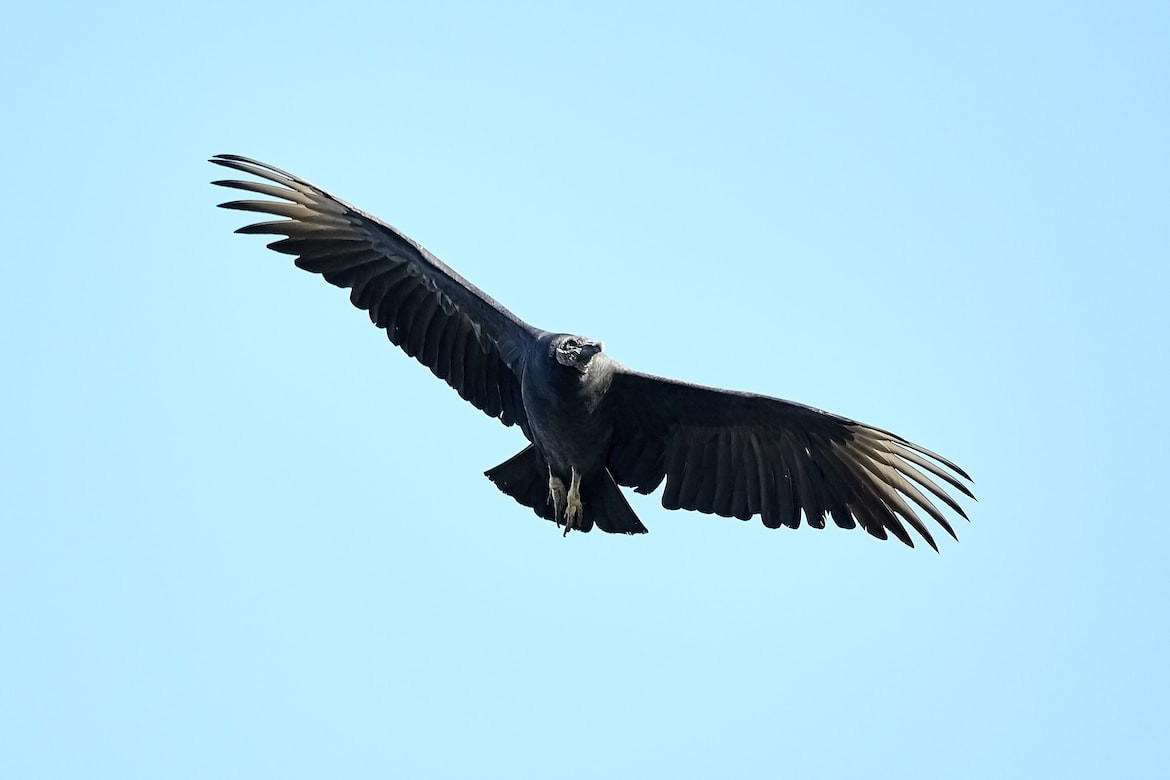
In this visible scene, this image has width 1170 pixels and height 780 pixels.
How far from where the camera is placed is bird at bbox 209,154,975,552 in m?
10.1

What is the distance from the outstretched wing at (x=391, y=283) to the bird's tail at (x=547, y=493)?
0.40 m

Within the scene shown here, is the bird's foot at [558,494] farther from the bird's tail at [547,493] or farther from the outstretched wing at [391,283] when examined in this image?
the outstretched wing at [391,283]

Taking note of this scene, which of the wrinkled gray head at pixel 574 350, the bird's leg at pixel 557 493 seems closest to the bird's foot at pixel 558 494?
the bird's leg at pixel 557 493

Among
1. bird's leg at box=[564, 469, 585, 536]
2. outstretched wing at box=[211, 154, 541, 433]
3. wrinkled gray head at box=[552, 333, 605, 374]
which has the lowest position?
bird's leg at box=[564, 469, 585, 536]

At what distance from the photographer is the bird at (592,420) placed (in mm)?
10117

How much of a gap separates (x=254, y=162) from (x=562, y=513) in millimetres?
3479

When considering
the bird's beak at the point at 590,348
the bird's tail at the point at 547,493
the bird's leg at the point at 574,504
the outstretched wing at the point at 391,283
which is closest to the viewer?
the bird's beak at the point at 590,348

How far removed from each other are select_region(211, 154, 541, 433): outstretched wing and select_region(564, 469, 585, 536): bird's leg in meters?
0.75

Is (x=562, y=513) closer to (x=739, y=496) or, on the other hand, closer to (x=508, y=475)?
(x=508, y=475)

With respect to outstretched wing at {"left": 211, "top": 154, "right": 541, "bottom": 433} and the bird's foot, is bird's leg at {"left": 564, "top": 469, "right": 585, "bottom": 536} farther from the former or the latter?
outstretched wing at {"left": 211, "top": 154, "right": 541, "bottom": 433}

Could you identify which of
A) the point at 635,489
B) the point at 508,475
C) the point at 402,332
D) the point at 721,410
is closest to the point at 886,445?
the point at 721,410

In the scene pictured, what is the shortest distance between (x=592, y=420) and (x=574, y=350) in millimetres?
667

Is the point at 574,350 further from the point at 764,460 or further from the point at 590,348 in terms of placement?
the point at 764,460

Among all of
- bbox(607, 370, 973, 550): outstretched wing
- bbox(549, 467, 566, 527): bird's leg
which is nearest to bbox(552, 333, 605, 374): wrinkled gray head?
bbox(607, 370, 973, 550): outstretched wing
